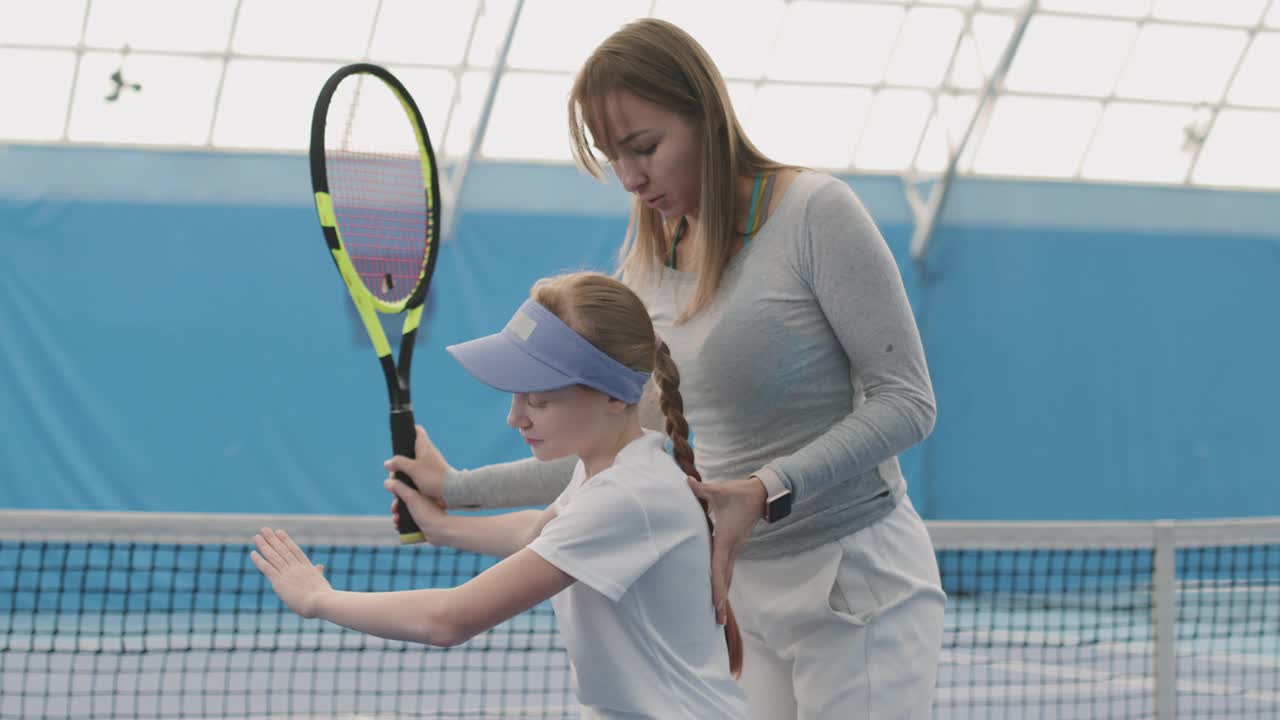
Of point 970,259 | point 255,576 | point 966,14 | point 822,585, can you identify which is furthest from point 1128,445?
point 822,585

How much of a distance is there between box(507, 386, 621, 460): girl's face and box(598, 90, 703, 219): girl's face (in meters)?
0.26

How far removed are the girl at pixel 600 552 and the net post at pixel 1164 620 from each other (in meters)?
1.62

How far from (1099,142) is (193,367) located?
6437mm

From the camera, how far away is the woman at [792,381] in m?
1.40

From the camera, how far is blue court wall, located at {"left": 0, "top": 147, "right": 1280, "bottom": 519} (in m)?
7.25

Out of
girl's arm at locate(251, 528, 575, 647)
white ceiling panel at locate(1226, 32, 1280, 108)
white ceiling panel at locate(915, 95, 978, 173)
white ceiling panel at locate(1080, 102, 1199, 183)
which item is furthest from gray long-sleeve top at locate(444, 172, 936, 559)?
white ceiling panel at locate(1226, 32, 1280, 108)

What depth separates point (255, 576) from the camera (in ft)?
23.2

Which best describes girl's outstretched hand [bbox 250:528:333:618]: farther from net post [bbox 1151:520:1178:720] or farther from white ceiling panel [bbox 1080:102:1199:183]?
white ceiling panel [bbox 1080:102:1199:183]

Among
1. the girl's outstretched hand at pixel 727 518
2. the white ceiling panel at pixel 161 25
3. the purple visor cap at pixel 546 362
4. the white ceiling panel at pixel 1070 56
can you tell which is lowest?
the white ceiling panel at pixel 161 25

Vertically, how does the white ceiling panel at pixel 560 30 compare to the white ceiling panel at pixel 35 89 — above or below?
above

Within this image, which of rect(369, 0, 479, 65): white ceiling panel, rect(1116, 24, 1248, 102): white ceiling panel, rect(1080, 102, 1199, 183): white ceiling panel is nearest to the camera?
rect(369, 0, 479, 65): white ceiling panel

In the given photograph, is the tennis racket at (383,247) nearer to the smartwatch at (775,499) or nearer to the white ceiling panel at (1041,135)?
the smartwatch at (775,499)

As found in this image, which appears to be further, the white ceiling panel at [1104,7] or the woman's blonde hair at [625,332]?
the white ceiling panel at [1104,7]

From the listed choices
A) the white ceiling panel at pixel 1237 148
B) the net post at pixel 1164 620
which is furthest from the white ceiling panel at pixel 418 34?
the net post at pixel 1164 620
